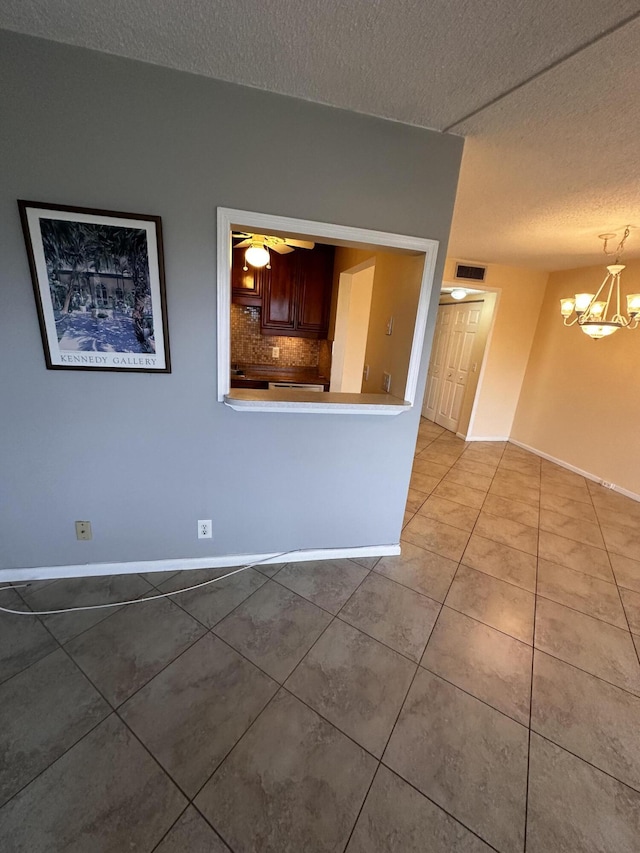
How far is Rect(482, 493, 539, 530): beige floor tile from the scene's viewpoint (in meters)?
2.90

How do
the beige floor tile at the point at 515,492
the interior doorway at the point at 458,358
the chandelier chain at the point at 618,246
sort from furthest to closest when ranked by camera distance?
1. the interior doorway at the point at 458,358
2. the beige floor tile at the point at 515,492
3. the chandelier chain at the point at 618,246

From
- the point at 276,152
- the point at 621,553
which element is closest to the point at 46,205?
the point at 276,152

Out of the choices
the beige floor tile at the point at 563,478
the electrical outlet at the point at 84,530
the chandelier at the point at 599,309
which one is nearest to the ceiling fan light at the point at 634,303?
the chandelier at the point at 599,309

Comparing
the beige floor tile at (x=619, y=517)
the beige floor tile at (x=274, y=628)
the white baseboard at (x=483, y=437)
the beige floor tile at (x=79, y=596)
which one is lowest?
the beige floor tile at (x=619, y=517)

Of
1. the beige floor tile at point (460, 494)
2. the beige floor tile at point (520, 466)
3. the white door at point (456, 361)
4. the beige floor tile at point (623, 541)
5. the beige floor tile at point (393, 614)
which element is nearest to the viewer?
the beige floor tile at point (393, 614)

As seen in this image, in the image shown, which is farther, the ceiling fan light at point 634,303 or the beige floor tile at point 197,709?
the ceiling fan light at point 634,303

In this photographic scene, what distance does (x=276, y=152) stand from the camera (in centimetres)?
147

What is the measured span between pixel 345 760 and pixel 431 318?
198 centimetres

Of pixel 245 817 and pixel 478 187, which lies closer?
pixel 245 817

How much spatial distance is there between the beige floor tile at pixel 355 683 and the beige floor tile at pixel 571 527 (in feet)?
6.67

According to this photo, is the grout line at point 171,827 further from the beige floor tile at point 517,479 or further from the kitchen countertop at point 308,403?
the beige floor tile at point 517,479

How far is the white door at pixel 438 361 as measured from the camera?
18.1ft

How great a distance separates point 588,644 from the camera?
171 centimetres

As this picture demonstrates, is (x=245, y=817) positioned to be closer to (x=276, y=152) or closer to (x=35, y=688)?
(x=35, y=688)
